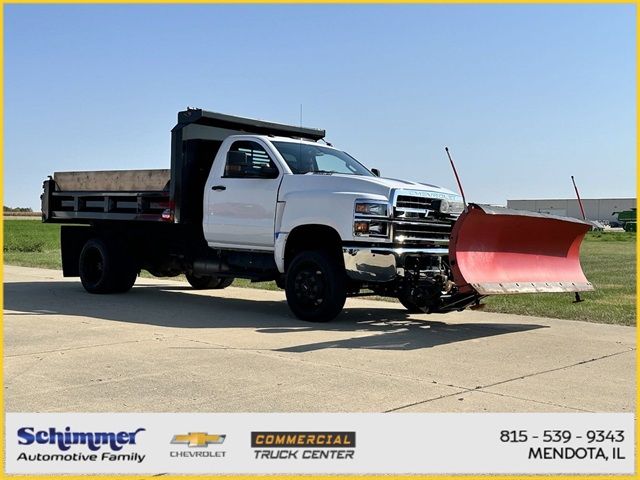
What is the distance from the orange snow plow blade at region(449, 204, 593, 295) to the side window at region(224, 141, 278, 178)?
291cm

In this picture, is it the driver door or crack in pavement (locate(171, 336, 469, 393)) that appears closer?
crack in pavement (locate(171, 336, 469, 393))

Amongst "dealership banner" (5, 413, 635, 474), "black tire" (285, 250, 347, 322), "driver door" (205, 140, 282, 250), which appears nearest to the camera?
"dealership banner" (5, 413, 635, 474)

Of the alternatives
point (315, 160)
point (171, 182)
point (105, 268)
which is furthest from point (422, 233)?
point (105, 268)

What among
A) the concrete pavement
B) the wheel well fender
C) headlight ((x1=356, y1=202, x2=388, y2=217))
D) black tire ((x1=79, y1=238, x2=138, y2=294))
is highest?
headlight ((x1=356, y1=202, x2=388, y2=217))

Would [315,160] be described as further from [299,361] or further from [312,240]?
[299,361]

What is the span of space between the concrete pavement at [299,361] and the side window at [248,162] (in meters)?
1.98

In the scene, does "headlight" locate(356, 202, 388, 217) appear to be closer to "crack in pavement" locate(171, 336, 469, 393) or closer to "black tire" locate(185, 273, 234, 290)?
"crack in pavement" locate(171, 336, 469, 393)

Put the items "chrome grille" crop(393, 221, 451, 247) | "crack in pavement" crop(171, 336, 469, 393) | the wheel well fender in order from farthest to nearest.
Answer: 1. the wheel well fender
2. "chrome grille" crop(393, 221, 451, 247)
3. "crack in pavement" crop(171, 336, 469, 393)

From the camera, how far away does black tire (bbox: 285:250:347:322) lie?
976 cm

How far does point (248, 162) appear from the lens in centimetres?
1095

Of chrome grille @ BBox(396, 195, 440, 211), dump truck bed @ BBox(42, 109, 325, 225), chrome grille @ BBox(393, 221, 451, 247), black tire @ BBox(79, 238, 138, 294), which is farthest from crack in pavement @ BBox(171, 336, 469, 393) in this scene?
black tire @ BBox(79, 238, 138, 294)

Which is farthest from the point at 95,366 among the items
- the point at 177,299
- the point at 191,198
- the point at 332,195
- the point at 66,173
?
the point at 66,173

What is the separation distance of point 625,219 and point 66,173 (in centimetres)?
8480

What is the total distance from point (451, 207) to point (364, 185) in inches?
53.9
